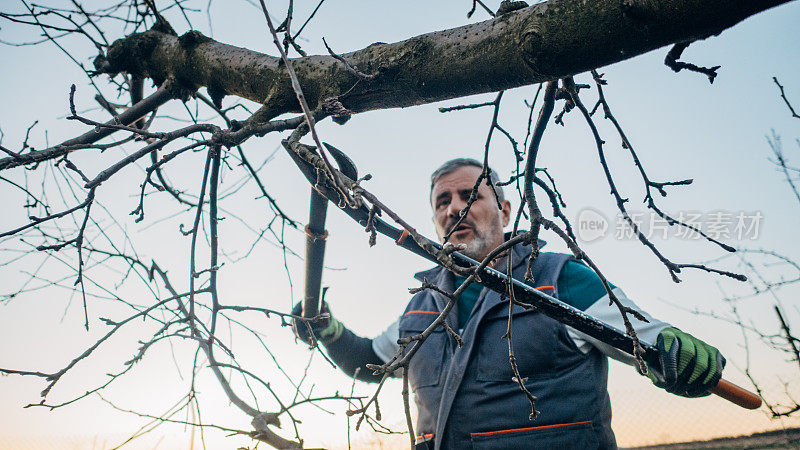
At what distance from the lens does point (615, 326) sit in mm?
2238

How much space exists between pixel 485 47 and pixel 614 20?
338 mm

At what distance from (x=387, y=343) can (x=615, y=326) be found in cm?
177

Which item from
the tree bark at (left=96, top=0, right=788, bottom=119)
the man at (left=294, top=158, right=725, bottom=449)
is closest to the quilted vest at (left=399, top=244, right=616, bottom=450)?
the man at (left=294, top=158, right=725, bottom=449)

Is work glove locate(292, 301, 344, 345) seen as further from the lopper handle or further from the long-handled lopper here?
the lopper handle

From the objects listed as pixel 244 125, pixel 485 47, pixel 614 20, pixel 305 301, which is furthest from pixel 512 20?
pixel 305 301

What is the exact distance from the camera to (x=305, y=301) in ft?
8.70

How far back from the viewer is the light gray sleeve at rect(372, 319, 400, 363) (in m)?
3.44

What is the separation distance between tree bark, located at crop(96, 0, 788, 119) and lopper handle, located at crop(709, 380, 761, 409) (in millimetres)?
1737

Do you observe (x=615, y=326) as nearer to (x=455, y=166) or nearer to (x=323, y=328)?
(x=455, y=166)

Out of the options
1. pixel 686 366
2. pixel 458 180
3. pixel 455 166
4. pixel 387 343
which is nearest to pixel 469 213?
pixel 458 180

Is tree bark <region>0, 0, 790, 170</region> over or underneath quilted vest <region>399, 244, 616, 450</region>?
over

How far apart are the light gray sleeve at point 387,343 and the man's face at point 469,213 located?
846 mm

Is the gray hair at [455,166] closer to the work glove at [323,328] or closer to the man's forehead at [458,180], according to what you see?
the man's forehead at [458,180]

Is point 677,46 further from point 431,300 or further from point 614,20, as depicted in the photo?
point 431,300
